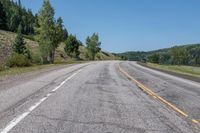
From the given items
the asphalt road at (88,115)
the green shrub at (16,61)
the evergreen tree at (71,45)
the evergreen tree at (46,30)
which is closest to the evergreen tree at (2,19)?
the evergreen tree at (71,45)

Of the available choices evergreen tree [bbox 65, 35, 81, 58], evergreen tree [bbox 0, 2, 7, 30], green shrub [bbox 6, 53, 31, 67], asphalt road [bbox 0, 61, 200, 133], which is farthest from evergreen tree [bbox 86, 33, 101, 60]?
asphalt road [bbox 0, 61, 200, 133]

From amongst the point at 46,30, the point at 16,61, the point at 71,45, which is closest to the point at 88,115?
the point at 16,61

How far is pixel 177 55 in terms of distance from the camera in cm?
17225

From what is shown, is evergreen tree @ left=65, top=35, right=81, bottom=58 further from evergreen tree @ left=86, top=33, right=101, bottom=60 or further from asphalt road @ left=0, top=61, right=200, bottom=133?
asphalt road @ left=0, top=61, right=200, bottom=133

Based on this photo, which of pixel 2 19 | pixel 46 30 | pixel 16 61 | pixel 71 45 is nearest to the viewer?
pixel 16 61

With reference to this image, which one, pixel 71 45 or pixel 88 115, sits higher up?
pixel 71 45

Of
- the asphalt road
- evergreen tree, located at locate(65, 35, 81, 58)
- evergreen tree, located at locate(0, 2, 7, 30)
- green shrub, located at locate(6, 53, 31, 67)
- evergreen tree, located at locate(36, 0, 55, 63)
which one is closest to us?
the asphalt road

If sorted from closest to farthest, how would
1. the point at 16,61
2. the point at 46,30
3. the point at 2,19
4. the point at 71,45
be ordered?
the point at 16,61 → the point at 46,30 → the point at 71,45 → the point at 2,19

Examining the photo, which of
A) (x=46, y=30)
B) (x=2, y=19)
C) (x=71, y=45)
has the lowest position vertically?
(x=71, y=45)

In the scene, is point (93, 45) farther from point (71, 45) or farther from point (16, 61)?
point (16, 61)

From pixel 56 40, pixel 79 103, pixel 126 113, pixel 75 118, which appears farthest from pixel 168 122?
pixel 56 40

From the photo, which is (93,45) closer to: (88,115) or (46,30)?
(46,30)

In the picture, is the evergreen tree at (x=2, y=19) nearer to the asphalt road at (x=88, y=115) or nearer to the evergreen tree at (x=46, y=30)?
the evergreen tree at (x=46, y=30)

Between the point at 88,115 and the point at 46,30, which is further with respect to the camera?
the point at 46,30
